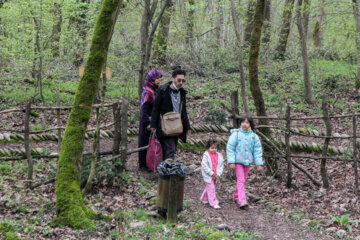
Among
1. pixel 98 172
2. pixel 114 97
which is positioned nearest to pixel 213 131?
pixel 114 97

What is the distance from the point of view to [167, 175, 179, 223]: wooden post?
532 centimetres

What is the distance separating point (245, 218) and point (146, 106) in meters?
3.07

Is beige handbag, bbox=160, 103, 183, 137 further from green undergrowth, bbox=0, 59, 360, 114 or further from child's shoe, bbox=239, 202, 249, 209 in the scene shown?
green undergrowth, bbox=0, 59, 360, 114

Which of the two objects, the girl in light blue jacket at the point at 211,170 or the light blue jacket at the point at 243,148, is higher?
the light blue jacket at the point at 243,148

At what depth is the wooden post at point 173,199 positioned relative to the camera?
5.32 meters

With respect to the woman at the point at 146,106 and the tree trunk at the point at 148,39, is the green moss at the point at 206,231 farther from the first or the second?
the tree trunk at the point at 148,39

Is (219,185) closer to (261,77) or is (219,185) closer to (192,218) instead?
(192,218)

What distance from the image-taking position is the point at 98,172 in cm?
659

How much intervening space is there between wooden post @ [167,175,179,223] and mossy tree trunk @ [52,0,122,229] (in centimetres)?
107

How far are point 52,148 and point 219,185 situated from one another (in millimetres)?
4468

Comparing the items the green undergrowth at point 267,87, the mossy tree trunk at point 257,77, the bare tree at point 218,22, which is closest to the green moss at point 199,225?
the mossy tree trunk at point 257,77

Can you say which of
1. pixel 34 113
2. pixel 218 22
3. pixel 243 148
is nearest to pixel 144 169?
pixel 243 148

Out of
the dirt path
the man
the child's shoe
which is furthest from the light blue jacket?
the man

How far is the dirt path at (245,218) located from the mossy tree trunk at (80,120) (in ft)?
6.53
